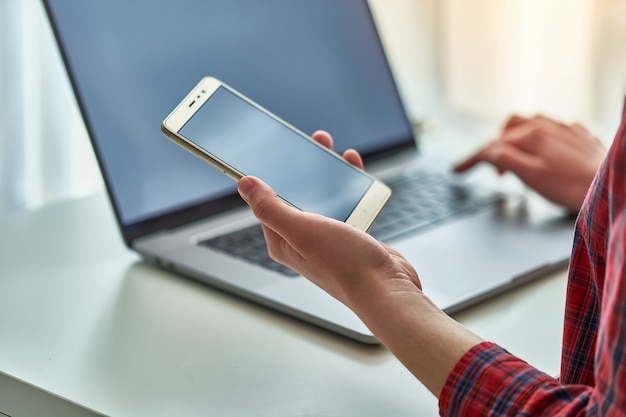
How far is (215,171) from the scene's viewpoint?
956 mm

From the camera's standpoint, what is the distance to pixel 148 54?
926mm

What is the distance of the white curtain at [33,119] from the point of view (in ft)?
4.32

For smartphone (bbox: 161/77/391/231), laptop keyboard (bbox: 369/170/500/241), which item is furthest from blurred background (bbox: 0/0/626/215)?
smartphone (bbox: 161/77/391/231)

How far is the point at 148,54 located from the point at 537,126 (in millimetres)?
436

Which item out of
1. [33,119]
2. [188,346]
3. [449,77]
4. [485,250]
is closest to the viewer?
[188,346]

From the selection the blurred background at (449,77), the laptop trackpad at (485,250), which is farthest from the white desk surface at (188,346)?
the blurred background at (449,77)

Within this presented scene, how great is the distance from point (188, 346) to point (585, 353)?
1.01ft

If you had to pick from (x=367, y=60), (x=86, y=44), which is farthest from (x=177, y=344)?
(x=367, y=60)

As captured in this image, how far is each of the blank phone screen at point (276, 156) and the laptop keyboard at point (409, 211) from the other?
10 cm

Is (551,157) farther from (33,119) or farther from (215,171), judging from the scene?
(33,119)

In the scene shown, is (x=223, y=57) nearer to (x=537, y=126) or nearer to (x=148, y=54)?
(x=148, y=54)

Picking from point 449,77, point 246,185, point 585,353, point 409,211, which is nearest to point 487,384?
point 585,353

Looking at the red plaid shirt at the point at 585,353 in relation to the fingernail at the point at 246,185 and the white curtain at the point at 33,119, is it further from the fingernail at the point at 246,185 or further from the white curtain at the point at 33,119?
the white curtain at the point at 33,119

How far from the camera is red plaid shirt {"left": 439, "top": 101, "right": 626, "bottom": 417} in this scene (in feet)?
1.56
